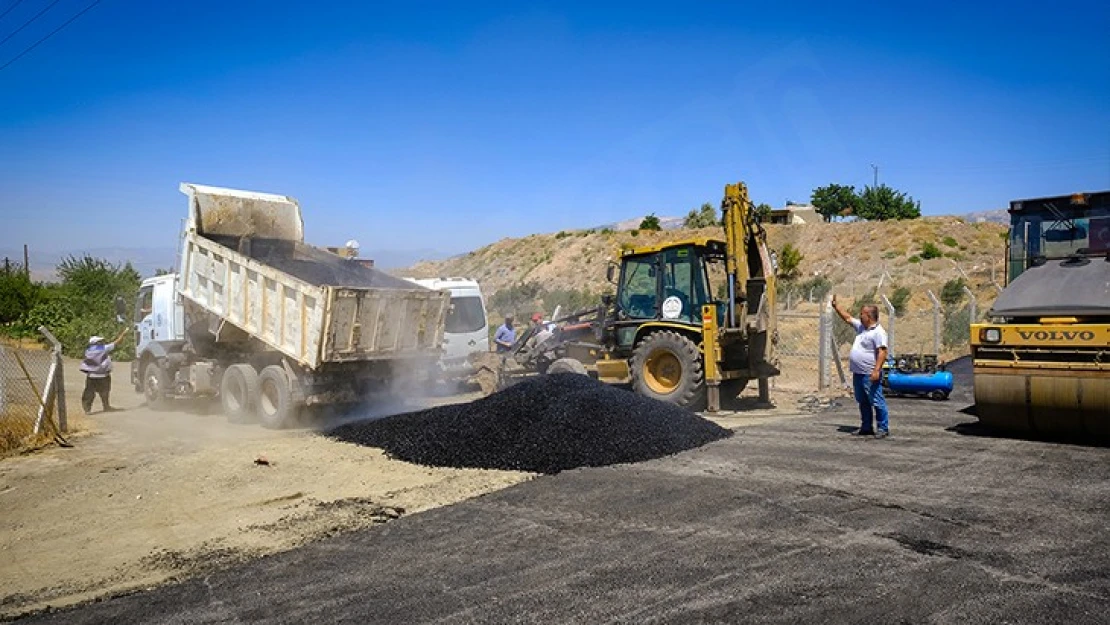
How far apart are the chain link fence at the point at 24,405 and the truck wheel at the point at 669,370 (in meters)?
8.33

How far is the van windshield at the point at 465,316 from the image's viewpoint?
→ 1563 cm

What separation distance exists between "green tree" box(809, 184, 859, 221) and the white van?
174ft

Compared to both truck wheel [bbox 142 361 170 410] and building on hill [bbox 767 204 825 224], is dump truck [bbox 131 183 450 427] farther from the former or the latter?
building on hill [bbox 767 204 825 224]

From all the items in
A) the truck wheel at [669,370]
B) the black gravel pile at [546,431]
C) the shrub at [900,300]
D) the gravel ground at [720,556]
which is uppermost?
the shrub at [900,300]

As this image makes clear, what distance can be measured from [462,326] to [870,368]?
8697 millimetres

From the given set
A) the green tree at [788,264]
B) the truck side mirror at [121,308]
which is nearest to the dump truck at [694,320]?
the truck side mirror at [121,308]

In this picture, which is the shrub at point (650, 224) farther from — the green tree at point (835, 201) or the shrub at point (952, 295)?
the shrub at point (952, 295)

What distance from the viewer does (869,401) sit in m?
9.20

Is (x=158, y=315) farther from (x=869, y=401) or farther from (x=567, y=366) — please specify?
(x=869, y=401)

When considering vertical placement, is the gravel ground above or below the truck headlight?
below

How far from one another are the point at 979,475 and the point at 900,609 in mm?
3544

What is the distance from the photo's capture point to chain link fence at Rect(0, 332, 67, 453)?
10.3 metres

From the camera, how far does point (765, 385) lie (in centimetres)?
1307

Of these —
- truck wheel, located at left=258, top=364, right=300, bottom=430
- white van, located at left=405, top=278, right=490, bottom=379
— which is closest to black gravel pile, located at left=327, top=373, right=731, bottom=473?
truck wheel, located at left=258, top=364, right=300, bottom=430
